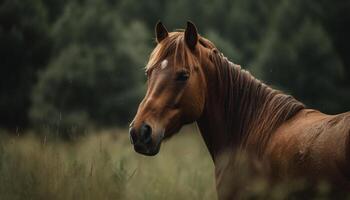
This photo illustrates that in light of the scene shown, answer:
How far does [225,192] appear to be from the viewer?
4.78 metres

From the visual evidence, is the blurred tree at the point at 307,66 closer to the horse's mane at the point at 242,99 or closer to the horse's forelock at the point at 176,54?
the horse's mane at the point at 242,99

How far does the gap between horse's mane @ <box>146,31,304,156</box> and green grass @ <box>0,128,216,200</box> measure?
2.87ft

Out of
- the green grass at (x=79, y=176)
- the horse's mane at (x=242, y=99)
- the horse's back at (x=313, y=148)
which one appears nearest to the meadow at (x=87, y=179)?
the green grass at (x=79, y=176)

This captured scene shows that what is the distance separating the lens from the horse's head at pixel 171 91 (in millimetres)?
4492

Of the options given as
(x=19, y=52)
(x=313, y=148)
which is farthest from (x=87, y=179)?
(x=19, y=52)

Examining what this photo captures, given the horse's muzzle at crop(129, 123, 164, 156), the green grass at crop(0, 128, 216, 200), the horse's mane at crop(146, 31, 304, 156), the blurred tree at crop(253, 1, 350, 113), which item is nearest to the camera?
the horse's muzzle at crop(129, 123, 164, 156)

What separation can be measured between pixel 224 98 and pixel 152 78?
774mm

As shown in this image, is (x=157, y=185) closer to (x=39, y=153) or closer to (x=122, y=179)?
(x=122, y=179)

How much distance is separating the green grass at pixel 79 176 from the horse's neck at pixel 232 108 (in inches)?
27.0

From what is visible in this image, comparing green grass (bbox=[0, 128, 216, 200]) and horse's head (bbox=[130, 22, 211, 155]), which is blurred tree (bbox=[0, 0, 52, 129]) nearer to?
green grass (bbox=[0, 128, 216, 200])

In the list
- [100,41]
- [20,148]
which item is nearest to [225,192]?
[20,148]

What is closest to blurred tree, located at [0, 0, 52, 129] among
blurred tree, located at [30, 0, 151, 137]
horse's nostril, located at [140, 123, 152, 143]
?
blurred tree, located at [30, 0, 151, 137]

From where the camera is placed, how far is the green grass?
533 cm

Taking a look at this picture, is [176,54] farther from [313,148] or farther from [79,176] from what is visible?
[79,176]
